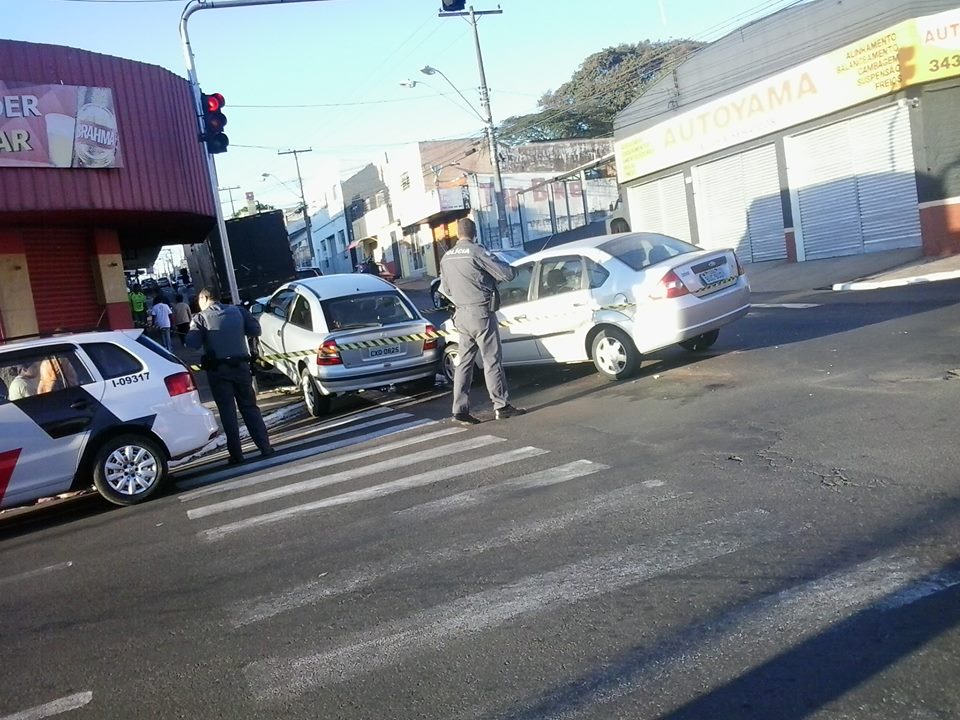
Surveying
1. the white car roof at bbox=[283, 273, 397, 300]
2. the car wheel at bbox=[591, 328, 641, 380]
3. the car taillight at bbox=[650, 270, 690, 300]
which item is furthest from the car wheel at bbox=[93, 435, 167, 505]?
the car taillight at bbox=[650, 270, 690, 300]

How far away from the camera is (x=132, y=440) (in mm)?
8500

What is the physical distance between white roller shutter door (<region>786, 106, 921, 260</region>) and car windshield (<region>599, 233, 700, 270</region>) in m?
13.0

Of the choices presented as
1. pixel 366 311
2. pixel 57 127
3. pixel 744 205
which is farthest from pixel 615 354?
pixel 744 205

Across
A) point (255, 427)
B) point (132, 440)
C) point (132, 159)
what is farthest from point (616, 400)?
point (132, 159)

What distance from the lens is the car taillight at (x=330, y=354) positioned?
470 inches

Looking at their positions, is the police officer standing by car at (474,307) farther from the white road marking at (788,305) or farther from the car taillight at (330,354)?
the white road marking at (788,305)

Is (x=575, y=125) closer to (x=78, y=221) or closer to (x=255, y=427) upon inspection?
(x=78, y=221)

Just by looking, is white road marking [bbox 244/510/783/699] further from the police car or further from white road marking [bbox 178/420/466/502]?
the police car

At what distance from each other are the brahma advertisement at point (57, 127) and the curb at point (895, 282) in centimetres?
1383

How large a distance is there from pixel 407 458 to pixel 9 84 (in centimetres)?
1032

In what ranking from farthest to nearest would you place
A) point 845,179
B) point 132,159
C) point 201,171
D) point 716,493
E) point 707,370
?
point 845,179 → point 201,171 → point 132,159 → point 707,370 → point 716,493

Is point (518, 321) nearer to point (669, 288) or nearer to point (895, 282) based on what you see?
point (669, 288)

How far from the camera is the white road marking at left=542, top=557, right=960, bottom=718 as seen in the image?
12.0 ft

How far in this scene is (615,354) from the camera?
10945 mm
